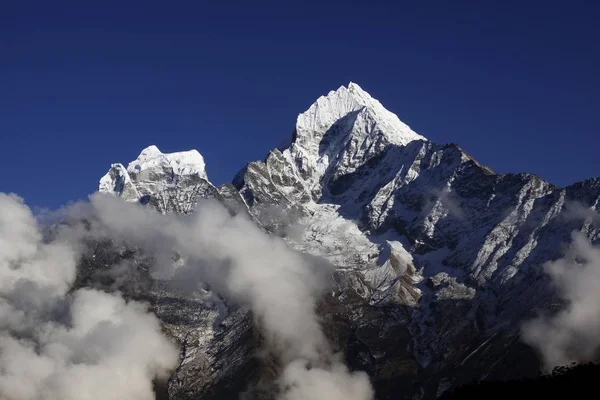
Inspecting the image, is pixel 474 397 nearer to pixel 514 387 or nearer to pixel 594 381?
pixel 514 387

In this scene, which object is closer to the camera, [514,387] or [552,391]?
[552,391]

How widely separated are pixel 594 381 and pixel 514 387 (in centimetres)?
2261

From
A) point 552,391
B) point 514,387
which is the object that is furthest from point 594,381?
point 514,387

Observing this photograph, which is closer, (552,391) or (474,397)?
(552,391)

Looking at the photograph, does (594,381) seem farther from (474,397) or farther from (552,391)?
(474,397)

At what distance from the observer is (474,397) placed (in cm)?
19800

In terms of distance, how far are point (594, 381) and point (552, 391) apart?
27.1 feet

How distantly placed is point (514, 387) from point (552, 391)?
52.9ft

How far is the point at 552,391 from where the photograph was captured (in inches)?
7200

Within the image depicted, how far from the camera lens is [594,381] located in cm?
17900

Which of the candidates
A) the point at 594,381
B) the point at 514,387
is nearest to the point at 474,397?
the point at 514,387

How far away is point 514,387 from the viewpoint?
198 m

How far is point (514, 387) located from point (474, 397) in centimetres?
856

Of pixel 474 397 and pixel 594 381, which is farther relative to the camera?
pixel 474 397
